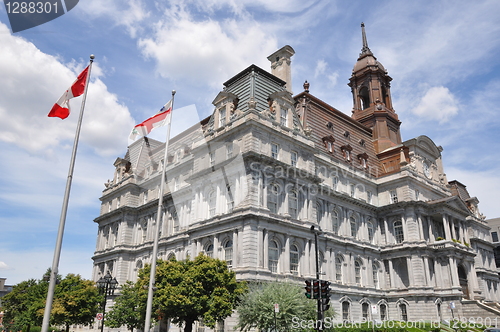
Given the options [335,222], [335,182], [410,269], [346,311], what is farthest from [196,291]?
[410,269]

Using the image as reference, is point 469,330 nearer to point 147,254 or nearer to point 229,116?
point 229,116

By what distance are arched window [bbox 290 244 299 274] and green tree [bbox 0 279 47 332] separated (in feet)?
84.2

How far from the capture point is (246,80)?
43344mm

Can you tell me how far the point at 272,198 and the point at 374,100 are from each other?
36.1 m

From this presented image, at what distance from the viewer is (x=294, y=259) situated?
3869cm

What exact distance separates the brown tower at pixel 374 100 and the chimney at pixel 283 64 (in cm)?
1923

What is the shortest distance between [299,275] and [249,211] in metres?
8.08

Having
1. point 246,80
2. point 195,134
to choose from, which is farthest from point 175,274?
point 195,134

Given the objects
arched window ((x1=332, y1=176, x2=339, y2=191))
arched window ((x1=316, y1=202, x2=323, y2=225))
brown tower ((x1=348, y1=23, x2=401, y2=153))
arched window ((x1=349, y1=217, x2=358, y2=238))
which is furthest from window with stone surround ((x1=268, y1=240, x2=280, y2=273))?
brown tower ((x1=348, y1=23, x2=401, y2=153))

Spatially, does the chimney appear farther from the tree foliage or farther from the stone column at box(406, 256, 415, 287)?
the tree foliage

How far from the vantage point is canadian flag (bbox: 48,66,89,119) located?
67.6 ft

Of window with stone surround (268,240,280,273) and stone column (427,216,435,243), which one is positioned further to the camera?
stone column (427,216,435,243)

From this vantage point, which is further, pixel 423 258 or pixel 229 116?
pixel 423 258

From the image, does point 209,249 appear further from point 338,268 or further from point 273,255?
point 338,268
